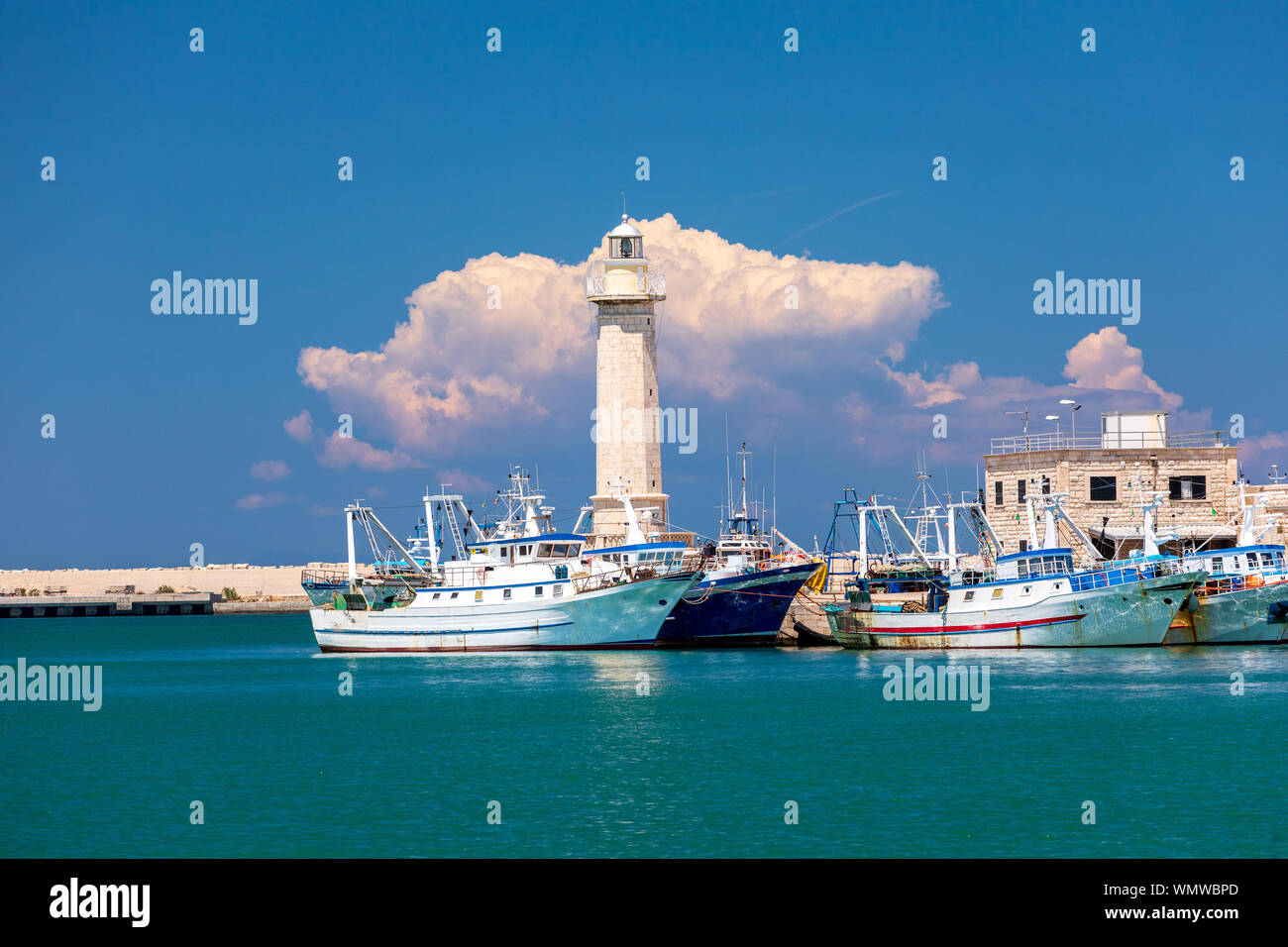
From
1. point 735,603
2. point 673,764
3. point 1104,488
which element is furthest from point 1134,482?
point 673,764

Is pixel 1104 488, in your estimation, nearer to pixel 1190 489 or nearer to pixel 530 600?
pixel 1190 489

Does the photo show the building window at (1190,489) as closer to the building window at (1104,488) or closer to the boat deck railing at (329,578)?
the building window at (1104,488)

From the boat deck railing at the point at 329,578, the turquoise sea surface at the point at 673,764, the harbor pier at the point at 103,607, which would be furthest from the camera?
the harbor pier at the point at 103,607

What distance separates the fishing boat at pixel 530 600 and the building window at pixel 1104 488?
20218 millimetres

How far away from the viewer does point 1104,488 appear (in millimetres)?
66688

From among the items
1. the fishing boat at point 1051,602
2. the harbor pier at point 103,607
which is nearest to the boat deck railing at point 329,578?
the fishing boat at point 1051,602

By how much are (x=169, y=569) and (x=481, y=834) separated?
498 feet

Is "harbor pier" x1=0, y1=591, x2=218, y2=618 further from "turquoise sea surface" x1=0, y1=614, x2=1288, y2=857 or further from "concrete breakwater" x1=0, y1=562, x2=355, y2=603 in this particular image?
"turquoise sea surface" x1=0, y1=614, x2=1288, y2=857

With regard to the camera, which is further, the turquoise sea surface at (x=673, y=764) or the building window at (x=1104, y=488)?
the building window at (x=1104, y=488)

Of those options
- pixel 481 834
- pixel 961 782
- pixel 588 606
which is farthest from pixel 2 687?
pixel 961 782

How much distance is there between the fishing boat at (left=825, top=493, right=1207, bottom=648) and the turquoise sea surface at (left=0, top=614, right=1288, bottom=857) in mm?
1205

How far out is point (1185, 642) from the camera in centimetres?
5578

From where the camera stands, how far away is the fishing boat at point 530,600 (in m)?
60.9
